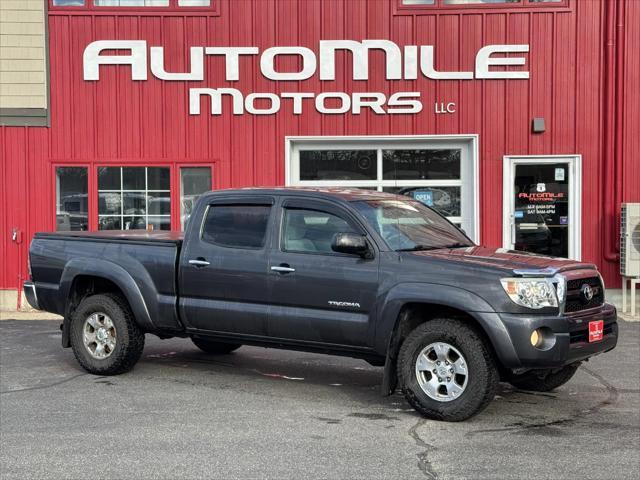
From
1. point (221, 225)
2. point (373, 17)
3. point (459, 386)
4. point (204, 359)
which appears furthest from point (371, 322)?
point (373, 17)

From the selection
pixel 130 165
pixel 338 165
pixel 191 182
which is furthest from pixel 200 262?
pixel 130 165

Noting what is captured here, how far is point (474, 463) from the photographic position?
15.5ft

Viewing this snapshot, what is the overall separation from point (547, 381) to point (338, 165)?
691 cm

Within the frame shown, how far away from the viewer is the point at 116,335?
23.5 ft

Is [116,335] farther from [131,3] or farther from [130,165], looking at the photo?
[131,3]

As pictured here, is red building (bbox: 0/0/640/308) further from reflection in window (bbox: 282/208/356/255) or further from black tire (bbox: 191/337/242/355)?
reflection in window (bbox: 282/208/356/255)

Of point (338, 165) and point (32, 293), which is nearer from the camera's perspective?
point (32, 293)

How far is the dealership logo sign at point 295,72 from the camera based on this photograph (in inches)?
486

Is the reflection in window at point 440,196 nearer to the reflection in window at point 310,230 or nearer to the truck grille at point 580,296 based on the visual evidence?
the reflection in window at point 310,230

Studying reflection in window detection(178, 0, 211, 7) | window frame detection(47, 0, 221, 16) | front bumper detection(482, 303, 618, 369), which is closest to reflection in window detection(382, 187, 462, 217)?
window frame detection(47, 0, 221, 16)

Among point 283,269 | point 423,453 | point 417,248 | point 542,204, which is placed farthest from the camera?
point 542,204

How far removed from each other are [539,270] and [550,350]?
59 cm

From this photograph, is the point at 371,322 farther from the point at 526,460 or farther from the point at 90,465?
the point at 90,465

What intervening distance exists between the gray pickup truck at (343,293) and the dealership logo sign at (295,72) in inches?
218
